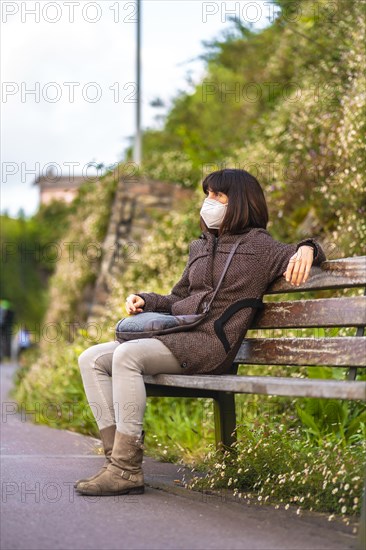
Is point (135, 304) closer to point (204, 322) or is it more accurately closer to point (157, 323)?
point (157, 323)

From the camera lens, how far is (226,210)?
5.25 m

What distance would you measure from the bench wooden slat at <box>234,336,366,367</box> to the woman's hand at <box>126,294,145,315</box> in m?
0.56

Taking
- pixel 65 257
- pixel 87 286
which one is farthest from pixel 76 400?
pixel 65 257

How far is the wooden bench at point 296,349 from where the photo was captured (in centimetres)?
436

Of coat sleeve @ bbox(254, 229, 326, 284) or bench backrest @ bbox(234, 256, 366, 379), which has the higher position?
coat sleeve @ bbox(254, 229, 326, 284)

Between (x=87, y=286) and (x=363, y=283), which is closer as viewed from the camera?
(x=363, y=283)

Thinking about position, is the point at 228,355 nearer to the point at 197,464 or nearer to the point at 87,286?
the point at 197,464

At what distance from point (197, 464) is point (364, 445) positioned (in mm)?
1118

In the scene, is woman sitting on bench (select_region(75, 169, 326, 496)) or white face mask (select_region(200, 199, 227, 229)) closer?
woman sitting on bench (select_region(75, 169, 326, 496))

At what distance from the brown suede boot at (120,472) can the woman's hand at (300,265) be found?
3.37 ft

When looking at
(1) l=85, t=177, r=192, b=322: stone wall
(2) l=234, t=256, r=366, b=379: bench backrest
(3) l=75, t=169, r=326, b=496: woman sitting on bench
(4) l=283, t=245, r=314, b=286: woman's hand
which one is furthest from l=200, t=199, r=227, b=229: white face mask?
(1) l=85, t=177, r=192, b=322: stone wall

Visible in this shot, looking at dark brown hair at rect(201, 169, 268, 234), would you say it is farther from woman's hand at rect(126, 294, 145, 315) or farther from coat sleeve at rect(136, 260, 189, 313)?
woman's hand at rect(126, 294, 145, 315)

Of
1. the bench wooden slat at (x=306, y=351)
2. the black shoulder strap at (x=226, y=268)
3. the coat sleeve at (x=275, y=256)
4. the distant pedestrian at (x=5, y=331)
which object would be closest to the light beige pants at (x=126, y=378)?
the black shoulder strap at (x=226, y=268)

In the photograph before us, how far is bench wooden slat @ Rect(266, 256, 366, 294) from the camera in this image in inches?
181
